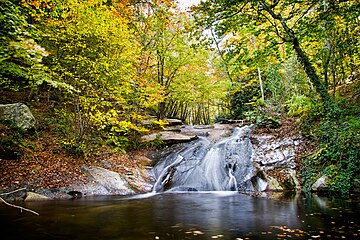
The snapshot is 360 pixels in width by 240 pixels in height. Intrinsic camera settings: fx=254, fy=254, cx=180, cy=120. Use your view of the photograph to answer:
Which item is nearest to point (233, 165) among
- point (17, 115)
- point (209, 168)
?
point (209, 168)

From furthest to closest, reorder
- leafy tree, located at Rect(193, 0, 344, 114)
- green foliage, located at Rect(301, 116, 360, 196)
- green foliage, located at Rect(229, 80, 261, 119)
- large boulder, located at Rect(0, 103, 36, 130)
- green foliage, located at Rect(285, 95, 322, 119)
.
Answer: green foliage, located at Rect(229, 80, 261, 119) < green foliage, located at Rect(285, 95, 322, 119) < large boulder, located at Rect(0, 103, 36, 130) < leafy tree, located at Rect(193, 0, 344, 114) < green foliage, located at Rect(301, 116, 360, 196)

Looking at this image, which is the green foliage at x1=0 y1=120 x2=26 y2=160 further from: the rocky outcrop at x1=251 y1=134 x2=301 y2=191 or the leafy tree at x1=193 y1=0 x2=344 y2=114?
the rocky outcrop at x1=251 y1=134 x2=301 y2=191

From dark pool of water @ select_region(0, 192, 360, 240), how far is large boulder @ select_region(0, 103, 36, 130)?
421cm

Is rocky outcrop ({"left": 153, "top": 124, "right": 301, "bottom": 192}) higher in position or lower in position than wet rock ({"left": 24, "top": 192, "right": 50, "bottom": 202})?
higher

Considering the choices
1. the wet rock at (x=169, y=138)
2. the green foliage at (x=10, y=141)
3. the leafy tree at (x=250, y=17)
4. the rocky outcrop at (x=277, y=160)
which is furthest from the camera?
the wet rock at (x=169, y=138)

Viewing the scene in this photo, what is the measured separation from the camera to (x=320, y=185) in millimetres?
7926

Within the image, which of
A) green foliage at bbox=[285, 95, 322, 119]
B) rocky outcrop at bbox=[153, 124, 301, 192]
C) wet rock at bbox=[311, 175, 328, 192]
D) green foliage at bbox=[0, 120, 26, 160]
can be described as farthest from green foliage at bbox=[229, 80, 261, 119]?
green foliage at bbox=[0, 120, 26, 160]

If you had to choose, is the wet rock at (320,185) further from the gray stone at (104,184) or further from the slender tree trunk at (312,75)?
the gray stone at (104,184)

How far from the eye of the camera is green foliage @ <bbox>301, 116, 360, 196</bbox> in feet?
24.3

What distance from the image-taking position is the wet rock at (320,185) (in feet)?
25.7

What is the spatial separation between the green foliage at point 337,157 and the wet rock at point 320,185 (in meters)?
0.13

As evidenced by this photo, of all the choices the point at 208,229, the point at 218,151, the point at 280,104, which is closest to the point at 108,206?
the point at 208,229

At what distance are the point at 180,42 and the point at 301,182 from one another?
33.7 feet

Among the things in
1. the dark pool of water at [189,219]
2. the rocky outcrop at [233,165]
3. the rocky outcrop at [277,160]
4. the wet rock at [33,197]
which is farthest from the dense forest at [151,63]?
the dark pool of water at [189,219]
